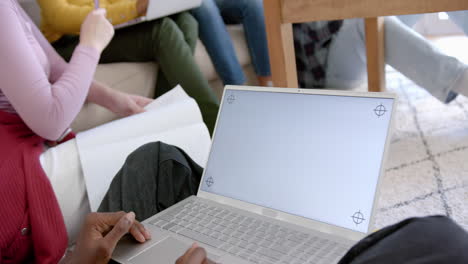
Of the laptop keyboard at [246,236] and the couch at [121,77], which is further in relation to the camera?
the couch at [121,77]

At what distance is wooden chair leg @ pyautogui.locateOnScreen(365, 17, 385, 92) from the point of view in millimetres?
1378

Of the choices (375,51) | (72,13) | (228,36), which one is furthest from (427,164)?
(72,13)

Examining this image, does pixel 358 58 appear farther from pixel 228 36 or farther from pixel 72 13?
pixel 72 13

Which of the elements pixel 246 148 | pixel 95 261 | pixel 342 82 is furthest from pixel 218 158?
pixel 342 82

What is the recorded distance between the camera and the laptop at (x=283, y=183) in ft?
1.89

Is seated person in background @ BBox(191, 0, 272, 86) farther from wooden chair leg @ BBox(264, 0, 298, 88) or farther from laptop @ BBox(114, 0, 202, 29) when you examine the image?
wooden chair leg @ BBox(264, 0, 298, 88)

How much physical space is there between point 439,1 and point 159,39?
2.98 ft

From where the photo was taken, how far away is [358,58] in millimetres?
1679

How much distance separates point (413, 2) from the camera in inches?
30.1

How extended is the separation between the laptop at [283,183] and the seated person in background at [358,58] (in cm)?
80

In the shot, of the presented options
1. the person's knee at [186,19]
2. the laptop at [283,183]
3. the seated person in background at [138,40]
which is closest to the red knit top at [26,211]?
the laptop at [283,183]

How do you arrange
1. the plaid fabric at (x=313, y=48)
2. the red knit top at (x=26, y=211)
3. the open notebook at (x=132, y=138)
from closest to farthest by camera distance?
the red knit top at (x=26, y=211) < the open notebook at (x=132, y=138) < the plaid fabric at (x=313, y=48)

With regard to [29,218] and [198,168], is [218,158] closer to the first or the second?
[198,168]

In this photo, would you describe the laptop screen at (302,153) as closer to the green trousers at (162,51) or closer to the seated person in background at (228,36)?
the green trousers at (162,51)
